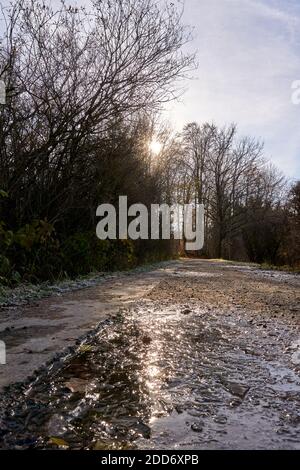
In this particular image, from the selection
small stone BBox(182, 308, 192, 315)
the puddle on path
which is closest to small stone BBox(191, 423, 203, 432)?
the puddle on path

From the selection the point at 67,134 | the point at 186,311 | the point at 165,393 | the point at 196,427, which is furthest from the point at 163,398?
the point at 67,134

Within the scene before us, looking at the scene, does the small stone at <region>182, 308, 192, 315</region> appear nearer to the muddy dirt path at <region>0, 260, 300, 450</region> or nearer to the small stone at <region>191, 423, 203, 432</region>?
the muddy dirt path at <region>0, 260, 300, 450</region>

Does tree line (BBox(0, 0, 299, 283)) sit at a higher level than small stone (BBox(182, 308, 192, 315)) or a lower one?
higher

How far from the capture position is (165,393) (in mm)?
1812

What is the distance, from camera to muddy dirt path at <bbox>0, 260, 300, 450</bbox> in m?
1.41

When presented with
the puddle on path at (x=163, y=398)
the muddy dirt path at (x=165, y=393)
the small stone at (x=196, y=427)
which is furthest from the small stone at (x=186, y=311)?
the small stone at (x=196, y=427)

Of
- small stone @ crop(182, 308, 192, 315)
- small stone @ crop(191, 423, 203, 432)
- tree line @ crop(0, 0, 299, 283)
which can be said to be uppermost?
tree line @ crop(0, 0, 299, 283)

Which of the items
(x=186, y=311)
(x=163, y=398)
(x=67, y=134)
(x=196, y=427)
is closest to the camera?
(x=196, y=427)

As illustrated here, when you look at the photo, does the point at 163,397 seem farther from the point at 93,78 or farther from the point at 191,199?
the point at 191,199

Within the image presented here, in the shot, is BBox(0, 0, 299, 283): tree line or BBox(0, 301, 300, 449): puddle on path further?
BBox(0, 0, 299, 283): tree line

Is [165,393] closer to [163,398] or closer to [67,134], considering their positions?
[163,398]

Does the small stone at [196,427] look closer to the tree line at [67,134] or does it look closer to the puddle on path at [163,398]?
the puddle on path at [163,398]

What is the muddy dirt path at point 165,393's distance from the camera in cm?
141

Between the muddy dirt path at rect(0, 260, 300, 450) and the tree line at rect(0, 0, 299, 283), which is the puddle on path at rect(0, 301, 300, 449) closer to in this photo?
the muddy dirt path at rect(0, 260, 300, 450)
